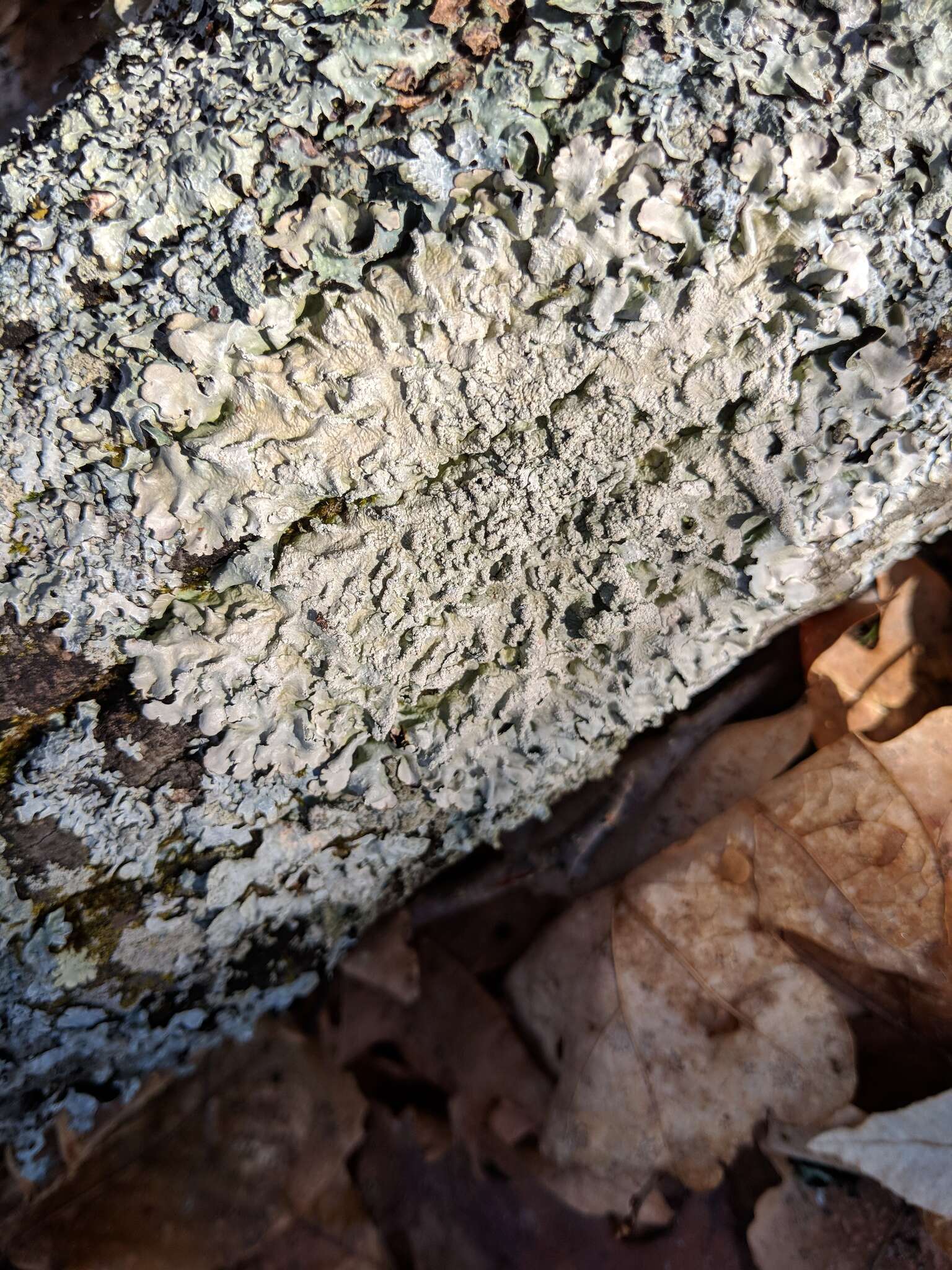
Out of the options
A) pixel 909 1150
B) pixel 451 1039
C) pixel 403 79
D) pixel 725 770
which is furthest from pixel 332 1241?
pixel 403 79

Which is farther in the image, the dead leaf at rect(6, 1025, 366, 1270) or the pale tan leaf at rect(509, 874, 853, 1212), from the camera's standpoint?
the dead leaf at rect(6, 1025, 366, 1270)

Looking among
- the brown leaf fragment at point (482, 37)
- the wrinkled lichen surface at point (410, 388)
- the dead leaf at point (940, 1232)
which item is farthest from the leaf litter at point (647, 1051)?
the brown leaf fragment at point (482, 37)

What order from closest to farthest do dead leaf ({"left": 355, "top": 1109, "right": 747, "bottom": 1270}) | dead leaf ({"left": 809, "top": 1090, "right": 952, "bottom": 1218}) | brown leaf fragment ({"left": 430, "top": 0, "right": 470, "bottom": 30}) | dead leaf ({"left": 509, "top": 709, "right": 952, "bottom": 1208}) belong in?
brown leaf fragment ({"left": 430, "top": 0, "right": 470, "bottom": 30})
dead leaf ({"left": 809, "top": 1090, "right": 952, "bottom": 1218})
dead leaf ({"left": 509, "top": 709, "right": 952, "bottom": 1208})
dead leaf ({"left": 355, "top": 1109, "right": 747, "bottom": 1270})

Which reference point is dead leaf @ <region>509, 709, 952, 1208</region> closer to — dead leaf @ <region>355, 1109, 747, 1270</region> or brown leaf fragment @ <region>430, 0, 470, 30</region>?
dead leaf @ <region>355, 1109, 747, 1270</region>

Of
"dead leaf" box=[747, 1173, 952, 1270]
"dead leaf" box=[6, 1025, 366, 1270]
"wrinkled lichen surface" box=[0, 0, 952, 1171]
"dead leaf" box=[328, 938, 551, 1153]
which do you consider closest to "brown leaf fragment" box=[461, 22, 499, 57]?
"wrinkled lichen surface" box=[0, 0, 952, 1171]

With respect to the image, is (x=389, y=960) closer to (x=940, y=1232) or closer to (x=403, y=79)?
(x=940, y=1232)
